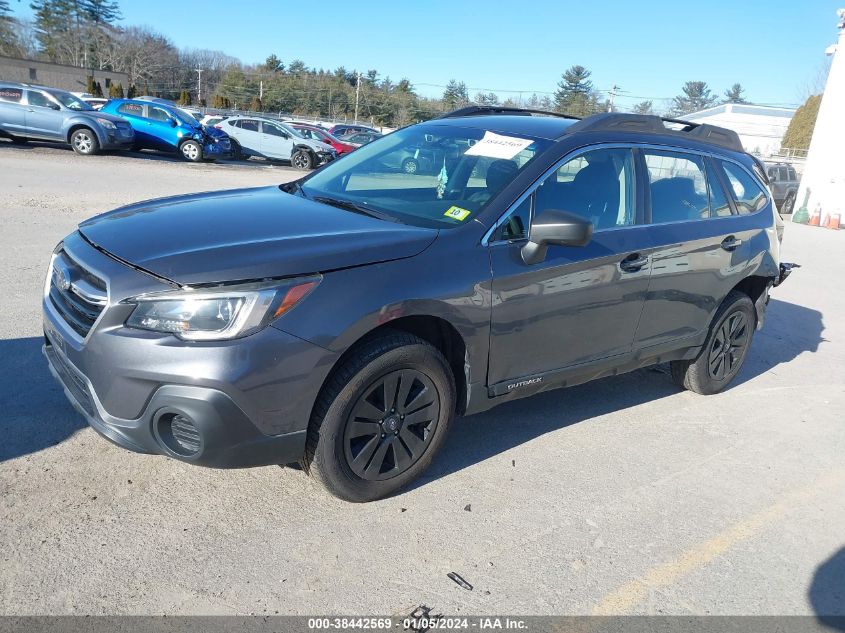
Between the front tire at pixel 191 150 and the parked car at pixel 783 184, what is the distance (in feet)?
66.5

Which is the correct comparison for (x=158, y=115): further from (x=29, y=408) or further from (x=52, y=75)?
(x=52, y=75)

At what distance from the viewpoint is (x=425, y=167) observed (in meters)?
4.23

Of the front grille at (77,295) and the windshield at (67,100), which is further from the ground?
the windshield at (67,100)

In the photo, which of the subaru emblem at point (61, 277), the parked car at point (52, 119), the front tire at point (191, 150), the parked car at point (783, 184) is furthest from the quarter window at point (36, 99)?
the parked car at point (783, 184)

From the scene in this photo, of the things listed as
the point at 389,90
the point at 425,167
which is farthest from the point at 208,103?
the point at 425,167

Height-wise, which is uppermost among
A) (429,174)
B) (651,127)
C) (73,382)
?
(651,127)

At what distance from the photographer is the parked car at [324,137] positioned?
84.2ft

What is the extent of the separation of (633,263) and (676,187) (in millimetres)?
885

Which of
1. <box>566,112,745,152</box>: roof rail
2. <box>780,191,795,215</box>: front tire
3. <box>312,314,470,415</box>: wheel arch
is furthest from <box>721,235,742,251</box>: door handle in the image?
<box>780,191,795,215</box>: front tire

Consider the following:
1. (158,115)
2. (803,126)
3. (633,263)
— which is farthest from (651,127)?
(803,126)

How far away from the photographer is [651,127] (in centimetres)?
457

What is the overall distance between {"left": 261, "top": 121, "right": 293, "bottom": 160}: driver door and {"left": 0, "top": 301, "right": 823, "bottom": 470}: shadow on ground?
820 inches

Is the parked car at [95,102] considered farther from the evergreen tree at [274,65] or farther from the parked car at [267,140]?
the evergreen tree at [274,65]

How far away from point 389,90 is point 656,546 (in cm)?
7240
